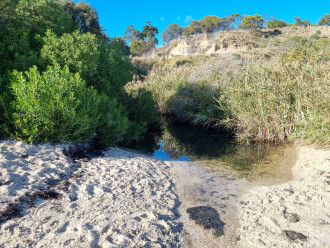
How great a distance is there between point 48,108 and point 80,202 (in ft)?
8.61

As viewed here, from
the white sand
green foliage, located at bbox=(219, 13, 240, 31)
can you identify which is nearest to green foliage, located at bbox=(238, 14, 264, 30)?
green foliage, located at bbox=(219, 13, 240, 31)

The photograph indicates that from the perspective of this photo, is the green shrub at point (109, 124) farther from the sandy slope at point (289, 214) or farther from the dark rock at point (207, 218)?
the sandy slope at point (289, 214)

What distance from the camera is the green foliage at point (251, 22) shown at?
46.1 m

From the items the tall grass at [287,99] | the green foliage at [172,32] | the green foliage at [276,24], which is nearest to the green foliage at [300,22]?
the green foliage at [276,24]

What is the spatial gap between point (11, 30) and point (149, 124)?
6.55 meters

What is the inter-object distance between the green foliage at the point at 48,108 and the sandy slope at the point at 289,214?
413 cm

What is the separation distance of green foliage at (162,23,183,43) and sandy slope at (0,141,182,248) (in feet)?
199

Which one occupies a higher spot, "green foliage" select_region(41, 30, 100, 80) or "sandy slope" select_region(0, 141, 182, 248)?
"green foliage" select_region(41, 30, 100, 80)

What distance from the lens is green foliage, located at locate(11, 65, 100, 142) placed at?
15.6ft

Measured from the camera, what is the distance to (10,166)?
3885 millimetres

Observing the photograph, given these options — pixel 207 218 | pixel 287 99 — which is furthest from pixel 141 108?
pixel 207 218

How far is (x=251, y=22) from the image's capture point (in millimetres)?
46469

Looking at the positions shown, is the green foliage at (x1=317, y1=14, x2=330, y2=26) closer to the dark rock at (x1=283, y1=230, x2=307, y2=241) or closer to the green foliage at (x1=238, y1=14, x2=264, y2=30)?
the green foliage at (x1=238, y1=14, x2=264, y2=30)

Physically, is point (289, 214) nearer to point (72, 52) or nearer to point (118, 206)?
point (118, 206)
